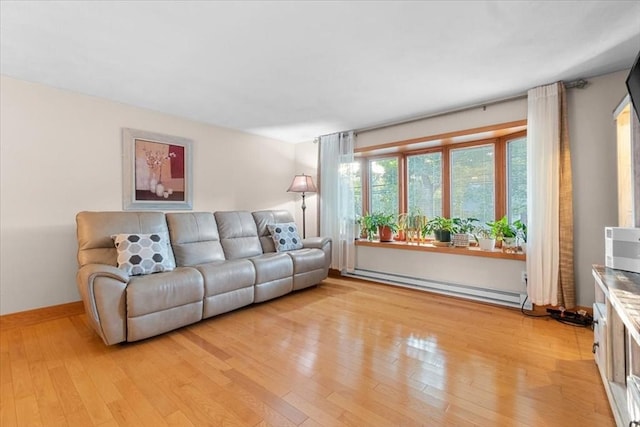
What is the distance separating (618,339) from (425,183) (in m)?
2.63

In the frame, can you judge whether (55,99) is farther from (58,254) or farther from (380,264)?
(380,264)

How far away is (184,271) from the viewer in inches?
97.1

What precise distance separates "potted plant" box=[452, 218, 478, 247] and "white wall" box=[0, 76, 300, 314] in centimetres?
367

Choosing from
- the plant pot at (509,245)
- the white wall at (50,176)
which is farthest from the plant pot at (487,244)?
the white wall at (50,176)

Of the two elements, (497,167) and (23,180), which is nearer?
(23,180)

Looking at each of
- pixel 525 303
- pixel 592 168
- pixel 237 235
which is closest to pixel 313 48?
pixel 237 235

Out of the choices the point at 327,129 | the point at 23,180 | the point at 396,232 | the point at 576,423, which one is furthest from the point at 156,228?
the point at 576,423

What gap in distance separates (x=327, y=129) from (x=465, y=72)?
207cm

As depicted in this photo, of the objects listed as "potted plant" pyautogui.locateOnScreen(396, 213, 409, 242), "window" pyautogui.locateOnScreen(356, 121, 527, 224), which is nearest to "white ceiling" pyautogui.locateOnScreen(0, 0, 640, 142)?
"window" pyautogui.locateOnScreen(356, 121, 527, 224)

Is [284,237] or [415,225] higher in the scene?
[415,225]

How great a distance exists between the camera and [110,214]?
266 centimetres

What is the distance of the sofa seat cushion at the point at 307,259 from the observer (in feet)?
11.1

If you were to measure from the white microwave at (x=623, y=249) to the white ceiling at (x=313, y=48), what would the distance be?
1.28 metres

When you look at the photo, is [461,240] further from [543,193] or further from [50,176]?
[50,176]
